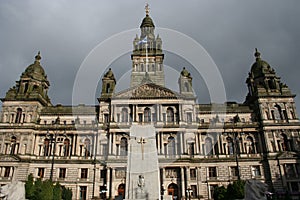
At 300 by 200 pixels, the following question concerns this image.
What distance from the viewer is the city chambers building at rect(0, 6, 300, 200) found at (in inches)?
1649

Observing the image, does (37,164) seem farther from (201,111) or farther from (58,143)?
(201,111)

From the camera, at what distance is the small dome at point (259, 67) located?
50500 mm

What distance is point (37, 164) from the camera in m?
43.8

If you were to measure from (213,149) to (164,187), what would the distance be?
11.6 metres

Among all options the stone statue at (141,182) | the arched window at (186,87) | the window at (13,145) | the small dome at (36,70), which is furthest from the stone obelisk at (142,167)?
the small dome at (36,70)

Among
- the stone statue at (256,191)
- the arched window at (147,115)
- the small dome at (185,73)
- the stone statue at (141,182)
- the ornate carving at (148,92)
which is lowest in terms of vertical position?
the stone statue at (256,191)

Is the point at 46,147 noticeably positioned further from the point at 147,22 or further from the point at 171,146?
the point at 147,22

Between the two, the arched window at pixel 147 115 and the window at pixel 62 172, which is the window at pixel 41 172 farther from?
the arched window at pixel 147 115

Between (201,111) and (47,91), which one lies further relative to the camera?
(47,91)

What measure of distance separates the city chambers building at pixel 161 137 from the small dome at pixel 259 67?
0.24 metres

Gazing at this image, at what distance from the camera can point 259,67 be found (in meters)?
51.5

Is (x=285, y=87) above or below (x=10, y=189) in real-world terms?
above

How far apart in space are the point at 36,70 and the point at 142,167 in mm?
40686

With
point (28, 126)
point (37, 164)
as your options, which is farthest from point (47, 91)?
point (37, 164)
